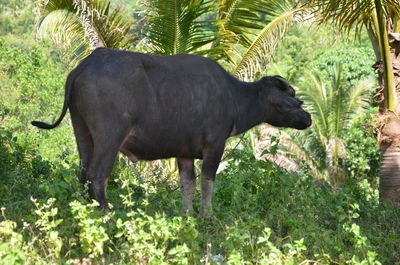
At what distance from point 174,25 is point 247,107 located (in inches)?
224

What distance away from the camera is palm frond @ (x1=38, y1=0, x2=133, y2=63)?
13.2 m

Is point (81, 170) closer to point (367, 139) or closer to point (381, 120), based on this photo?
point (381, 120)

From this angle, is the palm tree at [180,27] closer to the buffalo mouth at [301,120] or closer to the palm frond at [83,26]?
the palm frond at [83,26]

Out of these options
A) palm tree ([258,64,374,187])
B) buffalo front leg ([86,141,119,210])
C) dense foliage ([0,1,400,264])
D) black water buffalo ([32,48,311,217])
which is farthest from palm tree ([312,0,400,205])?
palm tree ([258,64,374,187])

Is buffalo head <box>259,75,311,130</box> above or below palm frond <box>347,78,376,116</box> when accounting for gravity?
above

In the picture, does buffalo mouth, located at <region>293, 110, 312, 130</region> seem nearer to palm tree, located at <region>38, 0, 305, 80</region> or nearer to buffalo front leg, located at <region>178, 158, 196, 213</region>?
buffalo front leg, located at <region>178, 158, 196, 213</region>

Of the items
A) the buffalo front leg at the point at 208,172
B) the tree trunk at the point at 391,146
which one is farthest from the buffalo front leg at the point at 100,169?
the tree trunk at the point at 391,146

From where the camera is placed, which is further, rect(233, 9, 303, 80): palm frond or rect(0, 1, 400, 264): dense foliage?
rect(233, 9, 303, 80): palm frond

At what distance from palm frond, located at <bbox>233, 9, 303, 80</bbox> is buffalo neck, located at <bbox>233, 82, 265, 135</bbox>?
5.58 metres

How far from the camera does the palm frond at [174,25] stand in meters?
12.8

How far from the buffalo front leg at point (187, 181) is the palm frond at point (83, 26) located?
6.32m

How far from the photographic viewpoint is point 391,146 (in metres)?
9.71

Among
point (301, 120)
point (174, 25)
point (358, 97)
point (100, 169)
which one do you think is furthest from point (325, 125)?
point (100, 169)

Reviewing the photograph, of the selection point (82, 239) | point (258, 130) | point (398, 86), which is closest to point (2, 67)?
point (258, 130)
